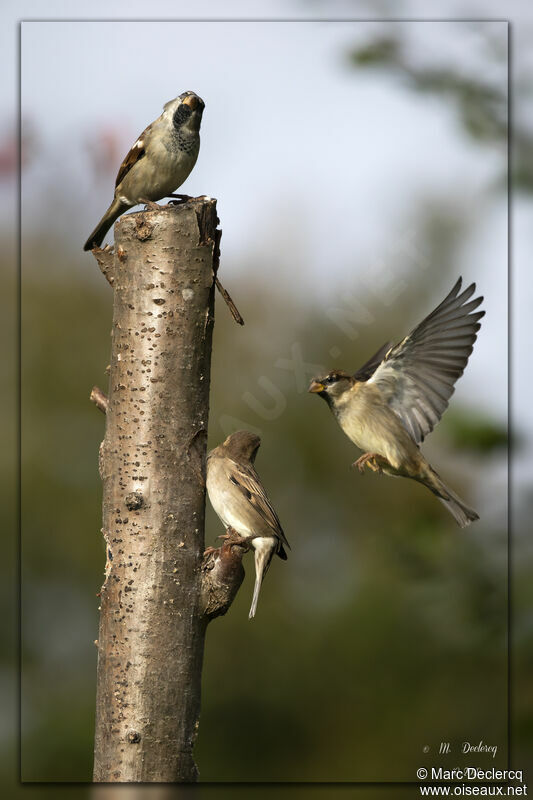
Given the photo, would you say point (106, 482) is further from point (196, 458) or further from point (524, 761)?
point (524, 761)

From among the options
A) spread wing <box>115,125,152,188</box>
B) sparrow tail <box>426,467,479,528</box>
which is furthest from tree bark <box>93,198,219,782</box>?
sparrow tail <box>426,467,479,528</box>

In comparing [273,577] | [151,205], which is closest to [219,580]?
[151,205]

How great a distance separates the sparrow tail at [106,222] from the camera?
3.36 meters

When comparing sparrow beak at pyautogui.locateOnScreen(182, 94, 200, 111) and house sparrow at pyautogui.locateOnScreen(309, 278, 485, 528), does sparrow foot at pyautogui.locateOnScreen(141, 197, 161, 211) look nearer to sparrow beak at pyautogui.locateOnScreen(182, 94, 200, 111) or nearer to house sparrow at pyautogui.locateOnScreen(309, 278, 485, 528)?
sparrow beak at pyautogui.locateOnScreen(182, 94, 200, 111)

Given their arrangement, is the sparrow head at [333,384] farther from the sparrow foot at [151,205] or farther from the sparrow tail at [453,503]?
the sparrow foot at [151,205]

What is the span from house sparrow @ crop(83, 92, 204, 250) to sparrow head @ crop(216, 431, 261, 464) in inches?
34.3

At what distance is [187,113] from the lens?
314 cm

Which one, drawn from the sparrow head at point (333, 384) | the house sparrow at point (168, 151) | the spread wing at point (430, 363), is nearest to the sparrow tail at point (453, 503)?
the spread wing at point (430, 363)

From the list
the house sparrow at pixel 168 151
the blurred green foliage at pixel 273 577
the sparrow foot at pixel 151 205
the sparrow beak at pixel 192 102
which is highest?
the sparrow beak at pixel 192 102

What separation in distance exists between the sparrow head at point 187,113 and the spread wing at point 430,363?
1.08 metres

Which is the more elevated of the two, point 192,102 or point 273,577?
point 192,102

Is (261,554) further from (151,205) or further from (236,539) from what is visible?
(151,205)

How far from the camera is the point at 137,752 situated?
8.63 feet

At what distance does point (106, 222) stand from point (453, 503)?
1.74 m
